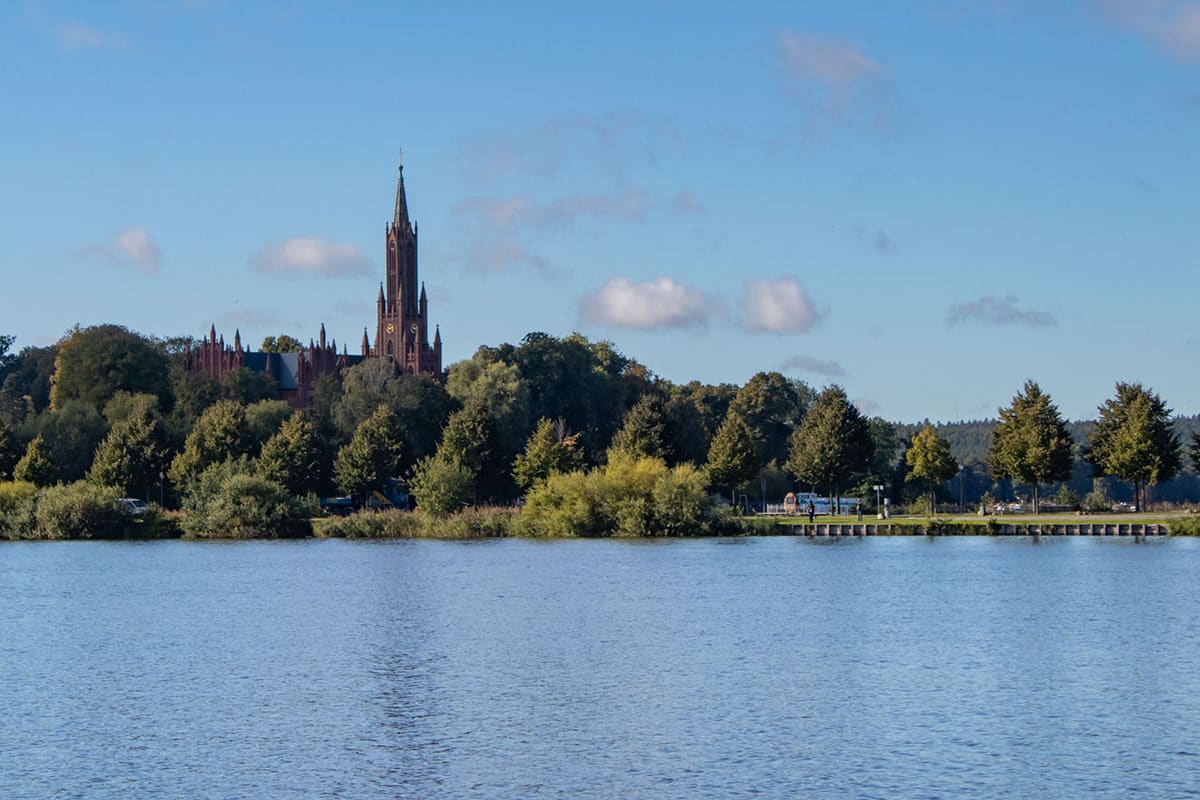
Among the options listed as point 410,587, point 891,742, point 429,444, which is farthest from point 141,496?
point 891,742

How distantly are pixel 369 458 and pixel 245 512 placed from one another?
17.8 metres

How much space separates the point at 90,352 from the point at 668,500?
68.8 m

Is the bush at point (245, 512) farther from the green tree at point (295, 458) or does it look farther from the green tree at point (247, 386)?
the green tree at point (247, 386)

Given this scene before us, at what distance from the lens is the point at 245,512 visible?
96.3 meters

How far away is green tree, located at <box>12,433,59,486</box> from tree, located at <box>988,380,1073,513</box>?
233 feet

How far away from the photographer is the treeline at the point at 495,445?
96688 millimetres

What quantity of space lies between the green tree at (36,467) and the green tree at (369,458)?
21.4 metres

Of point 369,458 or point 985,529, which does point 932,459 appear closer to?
point 985,529

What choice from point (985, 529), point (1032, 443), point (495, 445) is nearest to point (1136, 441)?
point (1032, 443)

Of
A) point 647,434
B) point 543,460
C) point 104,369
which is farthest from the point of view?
point 104,369

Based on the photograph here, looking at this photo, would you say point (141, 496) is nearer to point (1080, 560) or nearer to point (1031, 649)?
point (1080, 560)

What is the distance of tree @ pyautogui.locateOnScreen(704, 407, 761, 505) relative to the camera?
11138 centimetres

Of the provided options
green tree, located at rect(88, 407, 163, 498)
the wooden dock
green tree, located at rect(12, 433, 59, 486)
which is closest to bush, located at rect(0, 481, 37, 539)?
green tree, located at rect(12, 433, 59, 486)

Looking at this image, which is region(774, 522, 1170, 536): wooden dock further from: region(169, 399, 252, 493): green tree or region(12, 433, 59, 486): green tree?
region(12, 433, 59, 486): green tree
